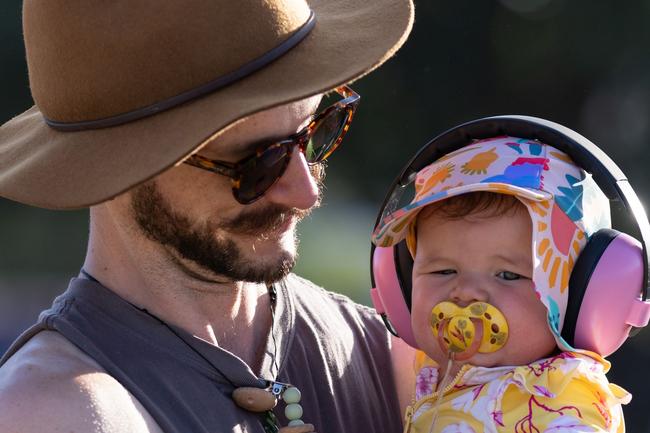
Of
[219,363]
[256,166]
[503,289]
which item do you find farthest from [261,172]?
[503,289]

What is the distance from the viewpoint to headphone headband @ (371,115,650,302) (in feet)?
7.94

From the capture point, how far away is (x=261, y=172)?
236cm

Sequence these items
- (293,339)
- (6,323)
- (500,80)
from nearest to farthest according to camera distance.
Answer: (293,339) → (6,323) → (500,80)

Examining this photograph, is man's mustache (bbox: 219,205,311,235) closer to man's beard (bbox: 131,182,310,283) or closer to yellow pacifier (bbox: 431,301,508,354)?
man's beard (bbox: 131,182,310,283)

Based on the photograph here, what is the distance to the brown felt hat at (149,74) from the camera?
84.9 inches

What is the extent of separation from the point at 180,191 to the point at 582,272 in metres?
0.92

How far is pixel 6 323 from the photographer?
7.35m

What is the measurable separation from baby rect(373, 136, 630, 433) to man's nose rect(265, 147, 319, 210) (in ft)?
0.94

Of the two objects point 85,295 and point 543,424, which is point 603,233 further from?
point 85,295

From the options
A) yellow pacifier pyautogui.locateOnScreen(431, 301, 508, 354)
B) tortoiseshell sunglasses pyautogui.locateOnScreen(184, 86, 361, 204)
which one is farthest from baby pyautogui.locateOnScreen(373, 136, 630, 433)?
tortoiseshell sunglasses pyautogui.locateOnScreen(184, 86, 361, 204)

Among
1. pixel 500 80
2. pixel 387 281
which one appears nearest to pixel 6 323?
pixel 500 80

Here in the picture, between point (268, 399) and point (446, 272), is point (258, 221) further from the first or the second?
→ point (446, 272)

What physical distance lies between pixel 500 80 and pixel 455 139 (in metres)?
6.27

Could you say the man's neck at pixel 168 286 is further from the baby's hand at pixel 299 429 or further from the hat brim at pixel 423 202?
the hat brim at pixel 423 202
